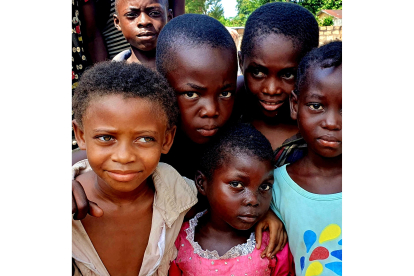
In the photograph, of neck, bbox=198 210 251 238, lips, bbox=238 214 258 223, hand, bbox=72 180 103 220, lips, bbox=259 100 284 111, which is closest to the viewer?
hand, bbox=72 180 103 220

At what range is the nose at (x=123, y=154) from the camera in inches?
56.1

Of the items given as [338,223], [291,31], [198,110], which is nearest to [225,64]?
[198,110]

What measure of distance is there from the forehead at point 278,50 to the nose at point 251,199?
689mm

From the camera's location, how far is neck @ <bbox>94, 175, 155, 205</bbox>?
5.45ft

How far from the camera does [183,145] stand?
208 centimetres

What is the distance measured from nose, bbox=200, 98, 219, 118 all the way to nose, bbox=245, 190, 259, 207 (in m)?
0.40

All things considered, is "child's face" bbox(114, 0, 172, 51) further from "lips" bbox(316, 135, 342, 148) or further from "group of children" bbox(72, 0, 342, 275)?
"lips" bbox(316, 135, 342, 148)

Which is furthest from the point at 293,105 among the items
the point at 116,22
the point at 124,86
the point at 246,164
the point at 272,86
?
the point at 116,22

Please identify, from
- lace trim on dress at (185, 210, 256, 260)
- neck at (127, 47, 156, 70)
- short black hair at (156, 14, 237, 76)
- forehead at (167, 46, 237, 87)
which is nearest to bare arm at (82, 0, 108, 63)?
neck at (127, 47, 156, 70)

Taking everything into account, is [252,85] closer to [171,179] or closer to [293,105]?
[293,105]

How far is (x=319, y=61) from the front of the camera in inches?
65.1

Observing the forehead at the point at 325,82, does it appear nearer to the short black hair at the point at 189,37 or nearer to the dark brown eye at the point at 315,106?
the dark brown eye at the point at 315,106

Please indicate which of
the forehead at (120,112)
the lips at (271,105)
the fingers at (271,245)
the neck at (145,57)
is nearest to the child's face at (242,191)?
the fingers at (271,245)
